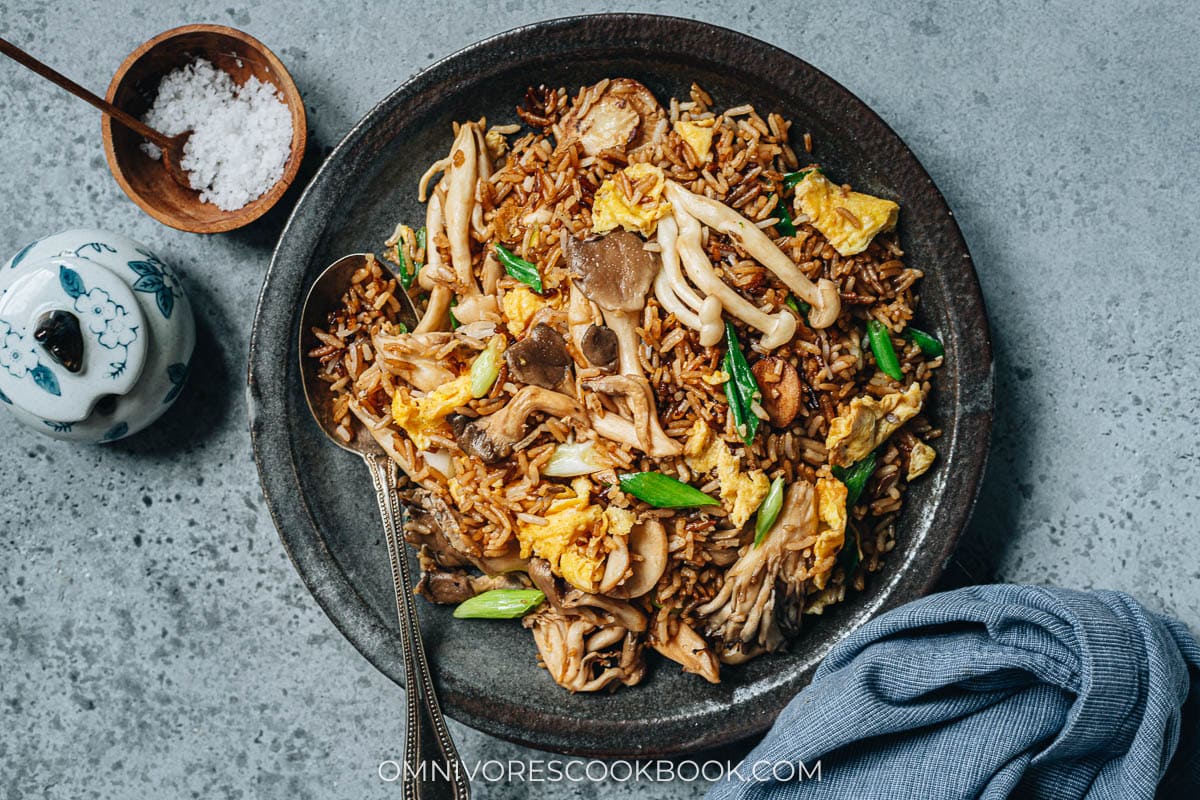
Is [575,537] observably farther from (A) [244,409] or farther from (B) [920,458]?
(A) [244,409]

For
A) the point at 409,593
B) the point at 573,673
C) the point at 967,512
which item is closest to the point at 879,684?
the point at 967,512

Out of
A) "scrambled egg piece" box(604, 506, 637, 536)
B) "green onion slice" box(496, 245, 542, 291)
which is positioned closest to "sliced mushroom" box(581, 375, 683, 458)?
"scrambled egg piece" box(604, 506, 637, 536)

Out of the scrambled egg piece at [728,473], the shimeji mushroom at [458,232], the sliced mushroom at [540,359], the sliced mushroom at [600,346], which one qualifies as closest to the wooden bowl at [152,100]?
the shimeji mushroom at [458,232]

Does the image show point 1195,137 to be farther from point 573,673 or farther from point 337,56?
point 337,56

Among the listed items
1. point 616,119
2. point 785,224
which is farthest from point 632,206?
point 785,224

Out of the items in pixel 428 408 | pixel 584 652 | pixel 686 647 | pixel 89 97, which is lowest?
pixel 584 652

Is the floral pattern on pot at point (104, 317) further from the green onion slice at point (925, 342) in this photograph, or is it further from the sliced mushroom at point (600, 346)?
the green onion slice at point (925, 342)

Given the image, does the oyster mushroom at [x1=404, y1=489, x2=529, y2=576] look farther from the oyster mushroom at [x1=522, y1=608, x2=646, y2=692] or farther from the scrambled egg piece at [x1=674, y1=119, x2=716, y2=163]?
the scrambled egg piece at [x1=674, y1=119, x2=716, y2=163]
